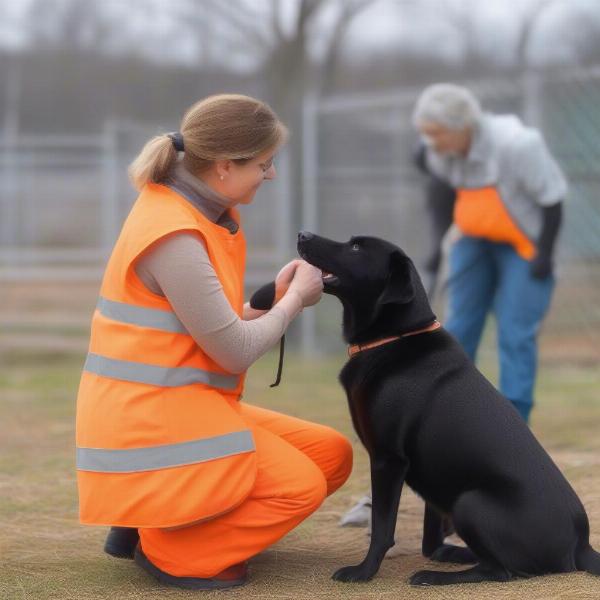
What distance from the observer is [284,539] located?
414 centimetres

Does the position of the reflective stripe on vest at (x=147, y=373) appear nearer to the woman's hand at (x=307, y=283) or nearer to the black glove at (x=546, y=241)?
the woman's hand at (x=307, y=283)

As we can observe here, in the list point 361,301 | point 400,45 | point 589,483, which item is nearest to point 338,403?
point 589,483

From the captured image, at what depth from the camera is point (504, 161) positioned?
5.21 metres

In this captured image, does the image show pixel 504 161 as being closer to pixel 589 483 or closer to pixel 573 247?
pixel 589 483

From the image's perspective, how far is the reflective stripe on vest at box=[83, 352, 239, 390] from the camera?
3301 mm

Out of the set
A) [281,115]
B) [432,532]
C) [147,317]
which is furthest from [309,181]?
[147,317]

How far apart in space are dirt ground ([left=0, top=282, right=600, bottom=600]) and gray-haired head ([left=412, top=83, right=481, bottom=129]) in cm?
160

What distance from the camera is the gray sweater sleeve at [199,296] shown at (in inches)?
128

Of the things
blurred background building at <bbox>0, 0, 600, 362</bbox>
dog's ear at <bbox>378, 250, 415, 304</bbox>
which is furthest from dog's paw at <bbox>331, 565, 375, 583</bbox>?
blurred background building at <bbox>0, 0, 600, 362</bbox>

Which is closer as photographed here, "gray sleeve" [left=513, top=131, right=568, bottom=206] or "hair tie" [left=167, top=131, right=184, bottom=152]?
"hair tie" [left=167, top=131, right=184, bottom=152]

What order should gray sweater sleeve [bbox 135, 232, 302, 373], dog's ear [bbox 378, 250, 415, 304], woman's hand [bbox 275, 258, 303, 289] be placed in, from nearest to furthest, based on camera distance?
gray sweater sleeve [bbox 135, 232, 302, 373], dog's ear [bbox 378, 250, 415, 304], woman's hand [bbox 275, 258, 303, 289]

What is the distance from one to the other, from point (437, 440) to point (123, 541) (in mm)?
1116

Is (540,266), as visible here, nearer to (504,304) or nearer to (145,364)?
(504,304)

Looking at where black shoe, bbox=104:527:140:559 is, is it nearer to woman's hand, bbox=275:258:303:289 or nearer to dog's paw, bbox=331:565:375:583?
dog's paw, bbox=331:565:375:583
